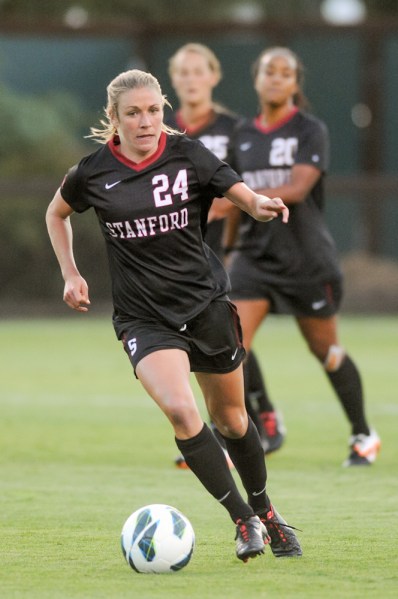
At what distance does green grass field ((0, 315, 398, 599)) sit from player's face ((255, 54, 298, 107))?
2.32m

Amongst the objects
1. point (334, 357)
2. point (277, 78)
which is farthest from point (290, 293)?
point (277, 78)

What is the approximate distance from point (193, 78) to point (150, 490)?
2.75 metres

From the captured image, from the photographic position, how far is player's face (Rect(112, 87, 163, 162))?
6117 mm

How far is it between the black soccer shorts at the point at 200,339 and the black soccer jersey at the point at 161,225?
0.05 m

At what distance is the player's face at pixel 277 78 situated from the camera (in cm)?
907

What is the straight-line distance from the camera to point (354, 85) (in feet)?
76.4

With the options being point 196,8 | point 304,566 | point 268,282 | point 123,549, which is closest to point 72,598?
point 123,549

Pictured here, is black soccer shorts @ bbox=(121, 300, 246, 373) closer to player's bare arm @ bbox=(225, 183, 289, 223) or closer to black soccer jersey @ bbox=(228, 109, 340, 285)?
player's bare arm @ bbox=(225, 183, 289, 223)

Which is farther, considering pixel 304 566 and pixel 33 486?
pixel 33 486

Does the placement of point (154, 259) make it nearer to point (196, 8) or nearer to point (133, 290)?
point (133, 290)

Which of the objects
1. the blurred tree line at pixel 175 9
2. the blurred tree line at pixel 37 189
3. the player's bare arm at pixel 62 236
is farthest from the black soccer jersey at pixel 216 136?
the blurred tree line at pixel 175 9

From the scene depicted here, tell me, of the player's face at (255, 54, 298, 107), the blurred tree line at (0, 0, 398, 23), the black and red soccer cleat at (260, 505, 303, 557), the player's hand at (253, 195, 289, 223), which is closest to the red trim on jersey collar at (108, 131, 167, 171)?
the player's hand at (253, 195, 289, 223)

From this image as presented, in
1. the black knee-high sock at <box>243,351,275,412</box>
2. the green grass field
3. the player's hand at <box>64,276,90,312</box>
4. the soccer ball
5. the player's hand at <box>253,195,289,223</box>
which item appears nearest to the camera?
the green grass field

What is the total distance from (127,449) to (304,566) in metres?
4.13
